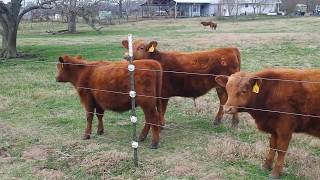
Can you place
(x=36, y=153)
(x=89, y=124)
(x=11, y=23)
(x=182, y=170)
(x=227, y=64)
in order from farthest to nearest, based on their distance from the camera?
(x=11, y=23) → (x=227, y=64) → (x=89, y=124) → (x=36, y=153) → (x=182, y=170)

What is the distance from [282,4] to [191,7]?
52.1 ft

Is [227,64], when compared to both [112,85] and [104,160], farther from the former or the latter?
[104,160]

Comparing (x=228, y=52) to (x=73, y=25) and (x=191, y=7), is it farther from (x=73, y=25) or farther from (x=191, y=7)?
(x=191, y=7)

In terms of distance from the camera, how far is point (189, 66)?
849 cm

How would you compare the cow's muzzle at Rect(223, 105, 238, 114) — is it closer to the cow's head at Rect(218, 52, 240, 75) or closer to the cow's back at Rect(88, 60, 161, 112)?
the cow's back at Rect(88, 60, 161, 112)

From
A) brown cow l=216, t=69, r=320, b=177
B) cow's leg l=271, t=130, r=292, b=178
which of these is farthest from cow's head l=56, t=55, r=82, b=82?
cow's leg l=271, t=130, r=292, b=178

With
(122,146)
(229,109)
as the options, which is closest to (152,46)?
(122,146)

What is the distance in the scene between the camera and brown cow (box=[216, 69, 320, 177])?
5.97 meters

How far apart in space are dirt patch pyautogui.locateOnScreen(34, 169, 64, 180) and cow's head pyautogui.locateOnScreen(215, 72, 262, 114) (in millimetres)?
2421

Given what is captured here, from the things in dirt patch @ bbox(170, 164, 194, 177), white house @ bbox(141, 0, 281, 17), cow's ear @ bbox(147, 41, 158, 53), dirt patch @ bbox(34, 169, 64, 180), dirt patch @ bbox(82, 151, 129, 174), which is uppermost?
white house @ bbox(141, 0, 281, 17)

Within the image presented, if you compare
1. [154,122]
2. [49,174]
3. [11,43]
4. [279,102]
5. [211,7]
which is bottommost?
[49,174]

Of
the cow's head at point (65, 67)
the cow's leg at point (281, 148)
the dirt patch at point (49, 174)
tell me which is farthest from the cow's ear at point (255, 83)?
the cow's head at point (65, 67)

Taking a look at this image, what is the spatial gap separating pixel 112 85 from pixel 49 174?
179 centimetres

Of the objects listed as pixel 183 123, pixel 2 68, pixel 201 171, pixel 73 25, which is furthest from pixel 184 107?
pixel 73 25
